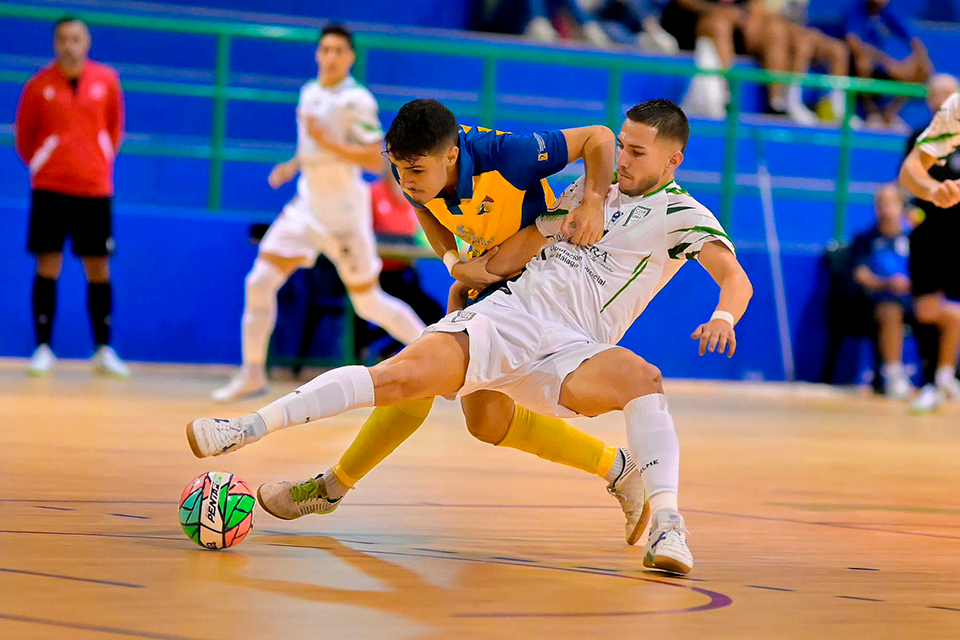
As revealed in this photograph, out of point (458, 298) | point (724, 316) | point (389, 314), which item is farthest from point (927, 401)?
point (724, 316)

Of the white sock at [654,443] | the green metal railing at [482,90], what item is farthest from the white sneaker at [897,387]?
the white sock at [654,443]

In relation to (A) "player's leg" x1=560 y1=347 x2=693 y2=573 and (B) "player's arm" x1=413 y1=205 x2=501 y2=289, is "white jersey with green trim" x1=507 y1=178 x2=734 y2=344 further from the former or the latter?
(A) "player's leg" x1=560 y1=347 x2=693 y2=573

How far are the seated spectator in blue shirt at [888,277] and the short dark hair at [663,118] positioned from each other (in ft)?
25.6

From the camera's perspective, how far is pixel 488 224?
382 centimetres

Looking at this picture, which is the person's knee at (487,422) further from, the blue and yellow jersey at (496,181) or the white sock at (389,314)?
the white sock at (389,314)

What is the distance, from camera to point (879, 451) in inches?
268

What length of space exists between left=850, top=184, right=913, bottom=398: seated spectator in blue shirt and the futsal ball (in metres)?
8.66

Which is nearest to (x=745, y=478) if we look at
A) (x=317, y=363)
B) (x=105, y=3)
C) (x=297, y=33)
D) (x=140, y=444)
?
(x=140, y=444)

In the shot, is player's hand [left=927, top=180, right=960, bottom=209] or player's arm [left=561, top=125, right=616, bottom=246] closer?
player's arm [left=561, top=125, right=616, bottom=246]

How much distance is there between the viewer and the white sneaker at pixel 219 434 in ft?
10.1

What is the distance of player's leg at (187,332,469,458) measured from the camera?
122 inches

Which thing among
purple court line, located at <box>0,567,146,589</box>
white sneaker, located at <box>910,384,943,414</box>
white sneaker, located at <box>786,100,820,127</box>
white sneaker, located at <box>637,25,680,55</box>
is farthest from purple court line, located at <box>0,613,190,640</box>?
white sneaker, located at <box>786,100,820,127</box>

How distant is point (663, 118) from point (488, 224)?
58cm

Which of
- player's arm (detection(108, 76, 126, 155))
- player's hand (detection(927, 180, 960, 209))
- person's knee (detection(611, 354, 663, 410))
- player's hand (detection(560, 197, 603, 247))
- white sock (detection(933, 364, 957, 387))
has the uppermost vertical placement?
player's arm (detection(108, 76, 126, 155))
